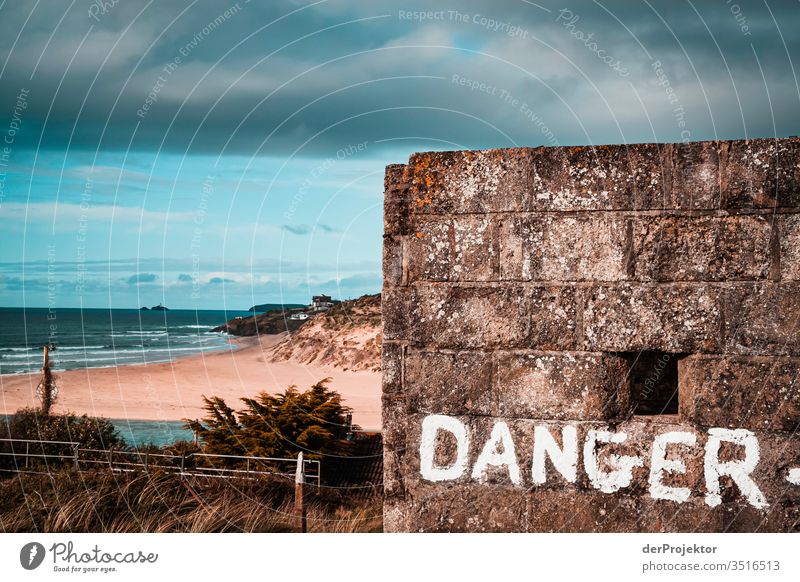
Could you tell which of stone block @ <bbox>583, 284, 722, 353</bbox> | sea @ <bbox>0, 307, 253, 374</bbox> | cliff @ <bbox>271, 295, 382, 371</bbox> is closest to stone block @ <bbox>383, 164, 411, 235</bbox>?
stone block @ <bbox>583, 284, 722, 353</bbox>

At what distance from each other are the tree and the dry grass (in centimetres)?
791

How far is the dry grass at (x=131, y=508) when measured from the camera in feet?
14.7

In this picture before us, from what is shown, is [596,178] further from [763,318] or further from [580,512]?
[580,512]

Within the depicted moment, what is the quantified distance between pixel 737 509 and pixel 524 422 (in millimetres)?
1029

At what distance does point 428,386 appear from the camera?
3.53 m

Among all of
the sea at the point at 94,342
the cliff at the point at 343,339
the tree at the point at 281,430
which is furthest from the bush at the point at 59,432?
the sea at the point at 94,342

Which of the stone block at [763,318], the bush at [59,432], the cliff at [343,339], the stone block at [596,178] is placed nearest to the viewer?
the stone block at [763,318]

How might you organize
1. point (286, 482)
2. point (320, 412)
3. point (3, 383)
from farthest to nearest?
point (3, 383)
point (320, 412)
point (286, 482)

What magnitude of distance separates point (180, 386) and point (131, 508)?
36944mm

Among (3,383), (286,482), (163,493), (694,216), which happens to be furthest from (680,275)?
(3,383)

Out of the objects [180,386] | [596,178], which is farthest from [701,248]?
[180,386]

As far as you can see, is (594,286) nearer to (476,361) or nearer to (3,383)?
(476,361)
